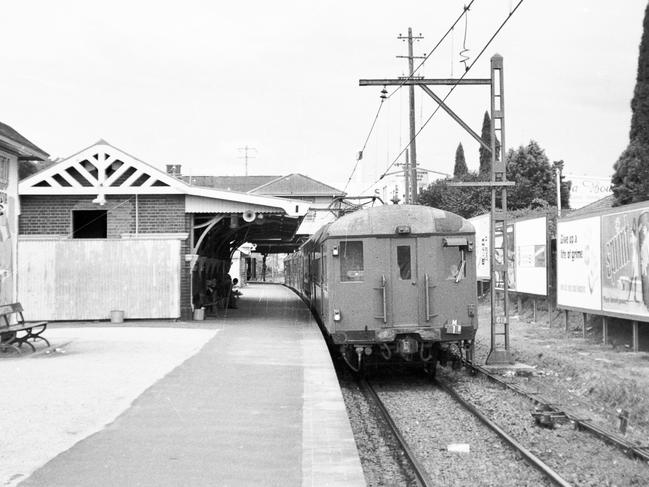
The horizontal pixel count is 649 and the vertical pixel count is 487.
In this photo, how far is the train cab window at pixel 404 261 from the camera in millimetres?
10766

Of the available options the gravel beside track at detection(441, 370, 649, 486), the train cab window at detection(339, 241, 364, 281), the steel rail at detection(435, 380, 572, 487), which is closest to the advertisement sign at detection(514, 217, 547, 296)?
the train cab window at detection(339, 241, 364, 281)

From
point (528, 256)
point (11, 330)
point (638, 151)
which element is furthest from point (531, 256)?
point (11, 330)

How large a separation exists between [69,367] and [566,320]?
11.4 m

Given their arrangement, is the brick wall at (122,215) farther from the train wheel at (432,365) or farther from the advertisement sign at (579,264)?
the advertisement sign at (579,264)

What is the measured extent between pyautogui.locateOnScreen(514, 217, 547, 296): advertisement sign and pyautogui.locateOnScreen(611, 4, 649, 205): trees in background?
283 inches

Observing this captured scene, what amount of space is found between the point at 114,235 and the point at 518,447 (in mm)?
12645

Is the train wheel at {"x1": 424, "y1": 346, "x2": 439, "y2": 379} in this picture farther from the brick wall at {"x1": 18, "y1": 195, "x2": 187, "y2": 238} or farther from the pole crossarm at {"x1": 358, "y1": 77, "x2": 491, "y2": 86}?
the brick wall at {"x1": 18, "y1": 195, "x2": 187, "y2": 238}

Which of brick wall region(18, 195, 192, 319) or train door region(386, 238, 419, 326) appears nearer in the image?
train door region(386, 238, 419, 326)

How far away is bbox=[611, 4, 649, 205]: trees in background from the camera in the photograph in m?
24.3

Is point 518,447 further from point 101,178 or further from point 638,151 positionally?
point 638,151

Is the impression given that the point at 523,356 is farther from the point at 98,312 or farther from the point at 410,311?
the point at 98,312

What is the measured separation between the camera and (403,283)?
1074cm

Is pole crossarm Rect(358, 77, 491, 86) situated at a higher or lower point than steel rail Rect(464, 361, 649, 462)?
higher

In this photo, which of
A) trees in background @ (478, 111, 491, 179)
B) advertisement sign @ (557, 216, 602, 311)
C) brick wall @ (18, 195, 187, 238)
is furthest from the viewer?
trees in background @ (478, 111, 491, 179)
